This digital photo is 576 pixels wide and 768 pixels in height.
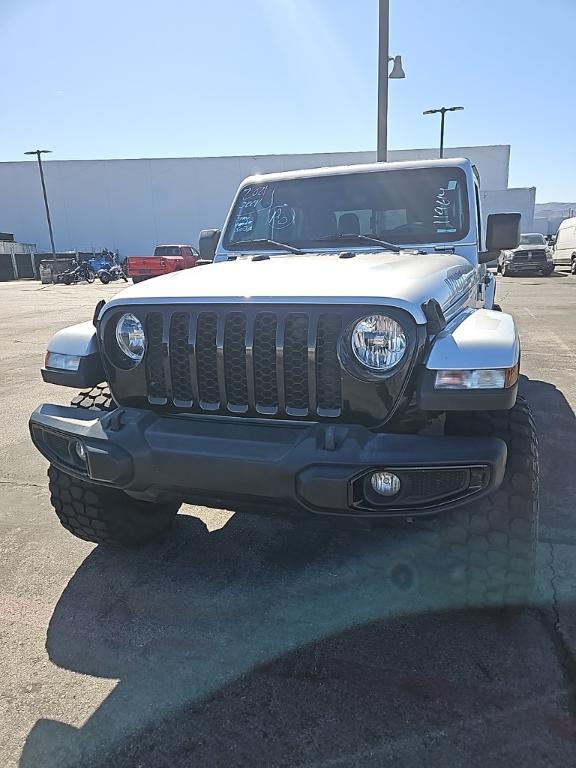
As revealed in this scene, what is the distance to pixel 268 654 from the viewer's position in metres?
2.28

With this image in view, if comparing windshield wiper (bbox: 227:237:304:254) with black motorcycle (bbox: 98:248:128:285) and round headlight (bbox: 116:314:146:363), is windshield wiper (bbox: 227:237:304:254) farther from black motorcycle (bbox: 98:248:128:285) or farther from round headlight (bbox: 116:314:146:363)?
black motorcycle (bbox: 98:248:128:285)

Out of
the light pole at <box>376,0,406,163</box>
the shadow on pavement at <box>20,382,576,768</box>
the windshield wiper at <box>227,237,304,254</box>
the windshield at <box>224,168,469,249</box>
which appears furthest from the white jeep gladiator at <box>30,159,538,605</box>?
the light pole at <box>376,0,406,163</box>

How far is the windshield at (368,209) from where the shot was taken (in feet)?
11.9

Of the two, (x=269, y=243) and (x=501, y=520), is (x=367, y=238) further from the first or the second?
(x=501, y=520)

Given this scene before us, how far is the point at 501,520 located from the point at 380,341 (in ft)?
2.76

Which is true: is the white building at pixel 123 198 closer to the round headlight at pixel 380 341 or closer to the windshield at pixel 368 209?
the windshield at pixel 368 209

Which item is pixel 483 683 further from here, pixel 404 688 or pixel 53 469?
pixel 53 469

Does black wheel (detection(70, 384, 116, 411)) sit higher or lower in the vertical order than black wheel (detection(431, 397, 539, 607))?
higher

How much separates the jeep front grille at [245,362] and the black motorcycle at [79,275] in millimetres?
31802

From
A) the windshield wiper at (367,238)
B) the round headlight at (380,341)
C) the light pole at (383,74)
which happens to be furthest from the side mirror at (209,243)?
the light pole at (383,74)

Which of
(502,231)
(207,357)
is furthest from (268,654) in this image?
(502,231)

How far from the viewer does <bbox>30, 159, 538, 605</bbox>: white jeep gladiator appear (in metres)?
2.04

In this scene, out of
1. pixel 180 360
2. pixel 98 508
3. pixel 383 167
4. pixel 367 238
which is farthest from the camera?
pixel 383 167

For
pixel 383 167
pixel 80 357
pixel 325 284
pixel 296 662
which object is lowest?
pixel 296 662
